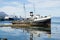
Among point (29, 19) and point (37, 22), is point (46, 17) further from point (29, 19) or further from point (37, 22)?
point (29, 19)

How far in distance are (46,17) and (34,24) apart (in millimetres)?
3862

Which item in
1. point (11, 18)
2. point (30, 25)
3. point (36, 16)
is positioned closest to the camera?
point (30, 25)

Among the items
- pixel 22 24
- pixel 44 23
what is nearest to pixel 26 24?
pixel 22 24

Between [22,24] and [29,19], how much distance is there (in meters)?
6.23

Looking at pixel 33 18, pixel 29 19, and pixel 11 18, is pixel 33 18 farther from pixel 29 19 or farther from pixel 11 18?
pixel 11 18

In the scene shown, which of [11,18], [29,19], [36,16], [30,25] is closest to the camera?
[30,25]

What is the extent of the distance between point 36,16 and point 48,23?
159 inches

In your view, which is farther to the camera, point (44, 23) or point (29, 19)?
point (29, 19)

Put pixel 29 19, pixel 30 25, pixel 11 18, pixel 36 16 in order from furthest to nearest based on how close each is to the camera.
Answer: pixel 11 18 < pixel 29 19 < pixel 36 16 < pixel 30 25

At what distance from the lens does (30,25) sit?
55.3 meters

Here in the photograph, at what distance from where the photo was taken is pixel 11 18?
109m

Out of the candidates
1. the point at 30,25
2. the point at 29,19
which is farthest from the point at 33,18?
the point at 30,25

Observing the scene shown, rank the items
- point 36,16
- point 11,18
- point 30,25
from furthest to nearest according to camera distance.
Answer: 1. point 11,18
2. point 36,16
3. point 30,25

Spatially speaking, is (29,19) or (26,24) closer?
(26,24)
